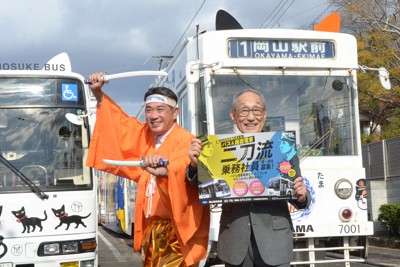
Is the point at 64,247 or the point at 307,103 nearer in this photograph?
the point at 64,247

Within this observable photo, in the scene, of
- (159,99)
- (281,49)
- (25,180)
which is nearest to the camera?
(159,99)

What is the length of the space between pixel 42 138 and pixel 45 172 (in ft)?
1.29

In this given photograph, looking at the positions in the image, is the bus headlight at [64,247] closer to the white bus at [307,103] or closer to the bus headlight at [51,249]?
the bus headlight at [51,249]

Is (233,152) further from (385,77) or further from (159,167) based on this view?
(385,77)

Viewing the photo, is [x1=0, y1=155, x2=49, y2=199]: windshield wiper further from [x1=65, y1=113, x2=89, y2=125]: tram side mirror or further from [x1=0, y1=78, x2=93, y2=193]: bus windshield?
[x1=65, y1=113, x2=89, y2=125]: tram side mirror

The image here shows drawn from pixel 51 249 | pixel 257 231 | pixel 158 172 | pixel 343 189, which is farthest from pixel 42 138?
pixel 257 231

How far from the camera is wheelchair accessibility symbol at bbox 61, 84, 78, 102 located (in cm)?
706

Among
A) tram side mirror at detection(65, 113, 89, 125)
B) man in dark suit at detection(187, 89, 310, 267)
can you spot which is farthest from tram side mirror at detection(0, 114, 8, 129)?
man in dark suit at detection(187, 89, 310, 267)

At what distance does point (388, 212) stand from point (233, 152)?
1492cm

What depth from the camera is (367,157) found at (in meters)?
21.0

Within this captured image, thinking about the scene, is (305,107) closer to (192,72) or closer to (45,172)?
(192,72)

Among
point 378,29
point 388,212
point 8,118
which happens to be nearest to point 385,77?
point 8,118

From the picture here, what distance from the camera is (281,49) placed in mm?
7828

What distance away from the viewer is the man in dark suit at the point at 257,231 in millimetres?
3525
